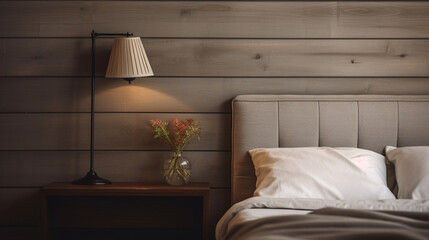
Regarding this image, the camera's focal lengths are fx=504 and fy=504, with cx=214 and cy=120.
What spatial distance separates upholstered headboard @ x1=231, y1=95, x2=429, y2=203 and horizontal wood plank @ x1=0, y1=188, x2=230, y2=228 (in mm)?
151

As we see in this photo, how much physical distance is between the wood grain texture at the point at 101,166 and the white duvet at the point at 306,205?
63 cm

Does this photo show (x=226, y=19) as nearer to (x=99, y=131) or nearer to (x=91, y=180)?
(x=99, y=131)

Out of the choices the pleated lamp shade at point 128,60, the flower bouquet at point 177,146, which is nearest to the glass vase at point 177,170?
the flower bouquet at point 177,146

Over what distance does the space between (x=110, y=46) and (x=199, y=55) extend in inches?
19.6

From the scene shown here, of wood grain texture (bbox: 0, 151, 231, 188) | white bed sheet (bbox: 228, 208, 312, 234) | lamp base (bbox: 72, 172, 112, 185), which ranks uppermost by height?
wood grain texture (bbox: 0, 151, 231, 188)

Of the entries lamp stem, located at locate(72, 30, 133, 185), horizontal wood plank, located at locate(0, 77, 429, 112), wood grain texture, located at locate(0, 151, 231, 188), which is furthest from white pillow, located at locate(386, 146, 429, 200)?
lamp stem, located at locate(72, 30, 133, 185)

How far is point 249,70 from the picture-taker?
2.81 meters

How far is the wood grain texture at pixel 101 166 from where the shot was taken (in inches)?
112

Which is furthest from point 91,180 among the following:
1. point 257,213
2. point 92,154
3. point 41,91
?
point 257,213

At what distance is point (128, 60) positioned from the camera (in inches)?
102

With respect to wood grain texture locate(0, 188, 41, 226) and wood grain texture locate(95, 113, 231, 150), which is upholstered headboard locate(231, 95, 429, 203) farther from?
wood grain texture locate(0, 188, 41, 226)

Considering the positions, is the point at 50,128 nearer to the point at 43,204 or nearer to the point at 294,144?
the point at 43,204

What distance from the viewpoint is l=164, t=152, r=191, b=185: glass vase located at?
2.68 m

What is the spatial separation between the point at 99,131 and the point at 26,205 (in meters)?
0.59
